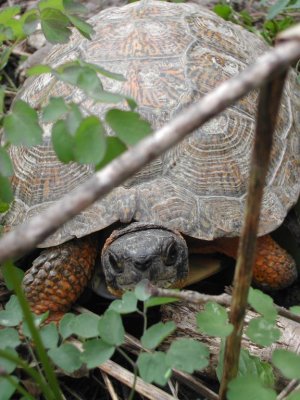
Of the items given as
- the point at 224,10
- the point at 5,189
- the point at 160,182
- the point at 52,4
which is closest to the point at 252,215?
the point at 5,189

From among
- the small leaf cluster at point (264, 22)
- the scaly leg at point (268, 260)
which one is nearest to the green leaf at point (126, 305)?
the scaly leg at point (268, 260)

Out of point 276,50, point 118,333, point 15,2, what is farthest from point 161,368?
point 15,2

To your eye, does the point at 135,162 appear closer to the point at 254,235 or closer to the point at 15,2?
the point at 254,235

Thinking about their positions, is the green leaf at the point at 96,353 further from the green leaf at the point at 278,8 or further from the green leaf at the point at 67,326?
the green leaf at the point at 278,8

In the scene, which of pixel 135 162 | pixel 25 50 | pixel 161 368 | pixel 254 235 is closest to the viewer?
pixel 135 162

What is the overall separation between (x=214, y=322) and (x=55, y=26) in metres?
1.00

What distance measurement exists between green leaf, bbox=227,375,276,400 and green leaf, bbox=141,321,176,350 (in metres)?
0.20

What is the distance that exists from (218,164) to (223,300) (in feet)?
3.77

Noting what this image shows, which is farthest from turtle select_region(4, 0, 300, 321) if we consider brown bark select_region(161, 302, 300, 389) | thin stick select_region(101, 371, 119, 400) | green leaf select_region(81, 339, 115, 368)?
green leaf select_region(81, 339, 115, 368)

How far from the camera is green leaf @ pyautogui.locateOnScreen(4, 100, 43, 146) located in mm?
1436

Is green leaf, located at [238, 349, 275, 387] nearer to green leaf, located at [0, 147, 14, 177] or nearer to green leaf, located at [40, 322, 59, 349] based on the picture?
green leaf, located at [40, 322, 59, 349]

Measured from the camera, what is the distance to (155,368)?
4.75 ft

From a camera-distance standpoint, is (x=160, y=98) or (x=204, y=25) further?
(x=204, y=25)

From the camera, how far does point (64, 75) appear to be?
139cm
